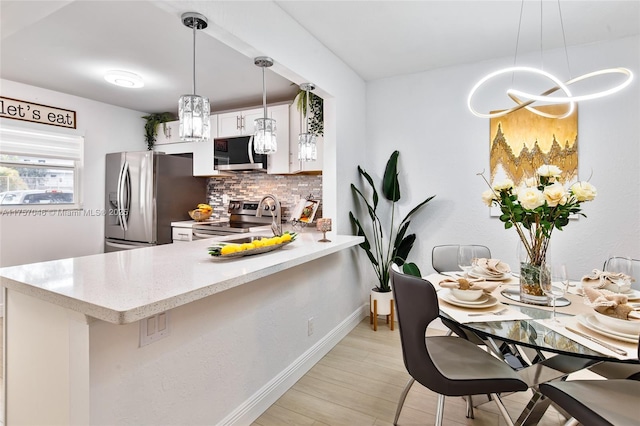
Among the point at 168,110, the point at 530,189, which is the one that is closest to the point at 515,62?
the point at 530,189

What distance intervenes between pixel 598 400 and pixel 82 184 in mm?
5034

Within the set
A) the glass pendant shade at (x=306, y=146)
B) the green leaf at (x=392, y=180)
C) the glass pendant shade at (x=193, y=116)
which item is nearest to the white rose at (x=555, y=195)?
the glass pendant shade at (x=306, y=146)

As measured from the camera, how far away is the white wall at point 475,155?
Answer: 271 cm

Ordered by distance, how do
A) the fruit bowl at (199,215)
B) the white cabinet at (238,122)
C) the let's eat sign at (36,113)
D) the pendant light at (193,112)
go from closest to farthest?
the pendant light at (193,112), the let's eat sign at (36,113), the white cabinet at (238,122), the fruit bowl at (199,215)

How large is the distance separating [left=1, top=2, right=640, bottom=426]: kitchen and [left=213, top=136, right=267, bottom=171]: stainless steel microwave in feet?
3.48

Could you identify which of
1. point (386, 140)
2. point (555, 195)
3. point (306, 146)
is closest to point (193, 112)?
point (306, 146)

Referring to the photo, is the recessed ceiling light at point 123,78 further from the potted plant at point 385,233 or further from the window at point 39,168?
the potted plant at point 385,233

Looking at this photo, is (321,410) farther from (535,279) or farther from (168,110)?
(168,110)

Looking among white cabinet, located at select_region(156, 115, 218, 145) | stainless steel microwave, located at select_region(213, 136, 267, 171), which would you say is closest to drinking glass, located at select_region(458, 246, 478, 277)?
stainless steel microwave, located at select_region(213, 136, 267, 171)

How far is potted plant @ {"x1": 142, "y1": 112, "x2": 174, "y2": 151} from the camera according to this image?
476cm

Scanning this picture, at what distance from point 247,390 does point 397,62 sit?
299 cm

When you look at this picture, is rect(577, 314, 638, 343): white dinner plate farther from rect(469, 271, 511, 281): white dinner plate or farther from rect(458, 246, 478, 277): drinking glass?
rect(458, 246, 478, 277): drinking glass

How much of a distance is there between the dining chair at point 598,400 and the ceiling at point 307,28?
7.38ft

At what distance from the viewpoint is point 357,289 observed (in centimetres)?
347
